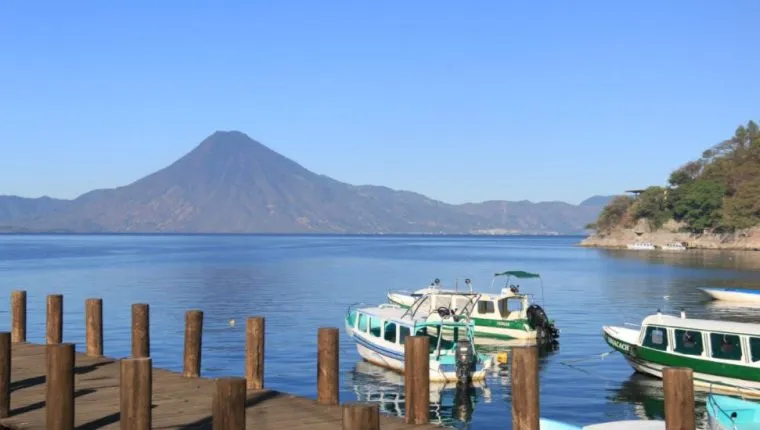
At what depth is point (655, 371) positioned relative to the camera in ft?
116

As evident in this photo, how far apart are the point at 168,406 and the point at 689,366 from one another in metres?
22.0

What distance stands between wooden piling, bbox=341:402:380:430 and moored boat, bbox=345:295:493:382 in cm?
1948

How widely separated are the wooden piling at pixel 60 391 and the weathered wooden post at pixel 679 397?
1024cm

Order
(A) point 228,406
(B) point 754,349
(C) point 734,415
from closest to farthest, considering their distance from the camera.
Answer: (A) point 228,406 < (C) point 734,415 < (B) point 754,349

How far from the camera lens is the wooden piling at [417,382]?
17234 mm

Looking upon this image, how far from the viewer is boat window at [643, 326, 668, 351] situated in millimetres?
34656

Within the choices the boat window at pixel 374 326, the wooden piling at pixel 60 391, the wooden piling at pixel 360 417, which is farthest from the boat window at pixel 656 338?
the wooden piling at pixel 60 391

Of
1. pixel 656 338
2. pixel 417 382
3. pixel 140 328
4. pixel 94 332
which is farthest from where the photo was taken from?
pixel 656 338

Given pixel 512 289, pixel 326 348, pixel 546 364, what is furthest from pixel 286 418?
pixel 512 289

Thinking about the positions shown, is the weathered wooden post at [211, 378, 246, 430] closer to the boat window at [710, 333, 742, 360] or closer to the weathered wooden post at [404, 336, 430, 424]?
the weathered wooden post at [404, 336, 430, 424]

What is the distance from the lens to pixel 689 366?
32.8 meters

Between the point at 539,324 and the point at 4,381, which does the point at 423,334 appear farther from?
the point at 4,381

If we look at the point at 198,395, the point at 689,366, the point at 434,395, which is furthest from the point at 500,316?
the point at 198,395

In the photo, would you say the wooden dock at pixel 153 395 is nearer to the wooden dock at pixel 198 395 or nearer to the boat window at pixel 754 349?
the wooden dock at pixel 198 395
